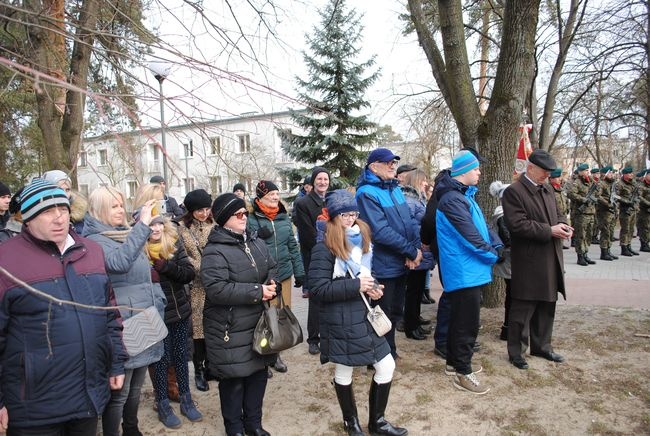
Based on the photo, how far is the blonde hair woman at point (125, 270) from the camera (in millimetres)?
2816

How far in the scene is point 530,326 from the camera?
454 cm

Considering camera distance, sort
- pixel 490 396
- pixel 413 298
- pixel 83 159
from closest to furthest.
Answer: pixel 83 159 → pixel 490 396 → pixel 413 298

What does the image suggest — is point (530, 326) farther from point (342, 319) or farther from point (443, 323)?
point (342, 319)

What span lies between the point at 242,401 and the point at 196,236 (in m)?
1.49

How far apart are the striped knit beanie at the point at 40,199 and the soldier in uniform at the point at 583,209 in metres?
9.85

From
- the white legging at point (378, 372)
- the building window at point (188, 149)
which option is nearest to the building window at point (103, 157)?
the building window at point (188, 149)

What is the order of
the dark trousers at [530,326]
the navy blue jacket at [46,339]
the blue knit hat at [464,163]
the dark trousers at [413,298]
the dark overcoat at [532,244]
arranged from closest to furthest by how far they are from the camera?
1. the navy blue jacket at [46,339]
2. the blue knit hat at [464,163]
3. the dark overcoat at [532,244]
4. the dark trousers at [530,326]
5. the dark trousers at [413,298]

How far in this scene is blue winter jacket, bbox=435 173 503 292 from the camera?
377 centimetres

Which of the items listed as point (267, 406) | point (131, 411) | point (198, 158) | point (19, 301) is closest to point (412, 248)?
point (267, 406)

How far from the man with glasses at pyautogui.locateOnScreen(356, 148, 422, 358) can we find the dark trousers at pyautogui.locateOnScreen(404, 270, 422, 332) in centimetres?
101

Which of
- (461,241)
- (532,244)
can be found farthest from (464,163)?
(532,244)

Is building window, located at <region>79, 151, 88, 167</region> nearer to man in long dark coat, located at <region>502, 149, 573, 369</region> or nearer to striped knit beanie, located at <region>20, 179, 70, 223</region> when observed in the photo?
striped knit beanie, located at <region>20, 179, 70, 223</region>

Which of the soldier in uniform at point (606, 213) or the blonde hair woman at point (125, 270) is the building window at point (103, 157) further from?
the soldier in uniform at point (606, 213)

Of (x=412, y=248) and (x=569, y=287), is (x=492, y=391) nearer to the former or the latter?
(x=412, y=248)
